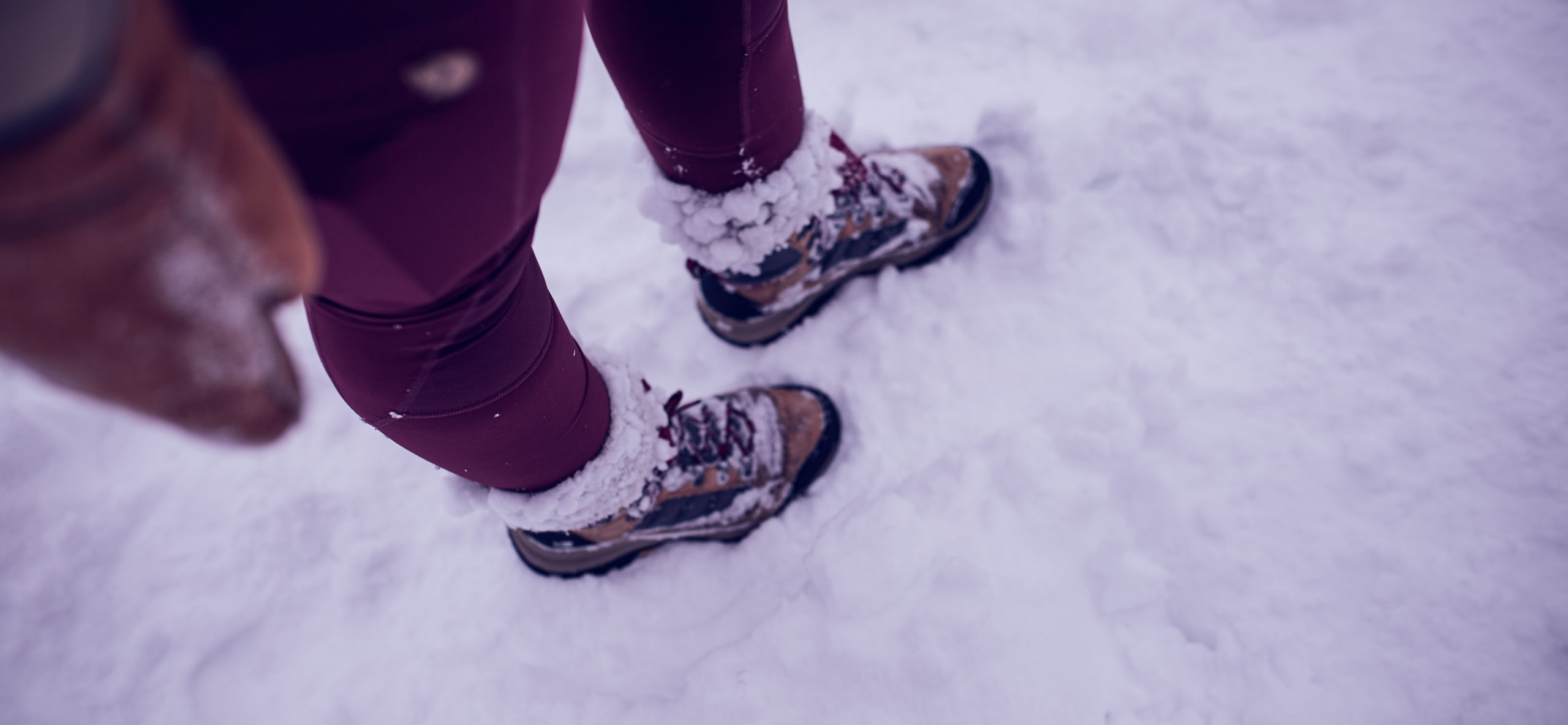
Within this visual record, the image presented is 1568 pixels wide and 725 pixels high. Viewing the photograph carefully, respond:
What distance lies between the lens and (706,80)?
750 millimetres

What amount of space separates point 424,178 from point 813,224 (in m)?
0.78

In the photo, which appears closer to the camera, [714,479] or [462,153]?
[462,153]

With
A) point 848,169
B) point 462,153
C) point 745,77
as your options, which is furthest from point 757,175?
point 462,153

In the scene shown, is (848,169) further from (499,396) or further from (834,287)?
(499,396)

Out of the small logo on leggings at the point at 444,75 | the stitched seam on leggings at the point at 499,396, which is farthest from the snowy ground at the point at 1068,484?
the small logo on leggings at the point at 444,75

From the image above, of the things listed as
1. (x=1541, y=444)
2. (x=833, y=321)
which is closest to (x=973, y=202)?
(x=833, y=321)

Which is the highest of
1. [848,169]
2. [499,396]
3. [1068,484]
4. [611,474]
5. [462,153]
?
[462,153]

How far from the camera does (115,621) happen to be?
1.22 meters

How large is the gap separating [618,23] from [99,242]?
60cm

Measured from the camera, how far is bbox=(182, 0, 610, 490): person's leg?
12.9 inches

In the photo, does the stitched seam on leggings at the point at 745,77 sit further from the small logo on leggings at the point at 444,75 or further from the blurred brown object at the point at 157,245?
the blurred brown object at the point at 157,245

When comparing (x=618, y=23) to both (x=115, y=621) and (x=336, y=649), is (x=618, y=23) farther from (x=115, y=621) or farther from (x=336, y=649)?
(x=115, y=621)

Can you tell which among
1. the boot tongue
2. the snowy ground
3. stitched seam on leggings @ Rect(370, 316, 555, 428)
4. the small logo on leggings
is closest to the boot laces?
the snowy ground

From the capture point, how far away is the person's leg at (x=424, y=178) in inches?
12.9
